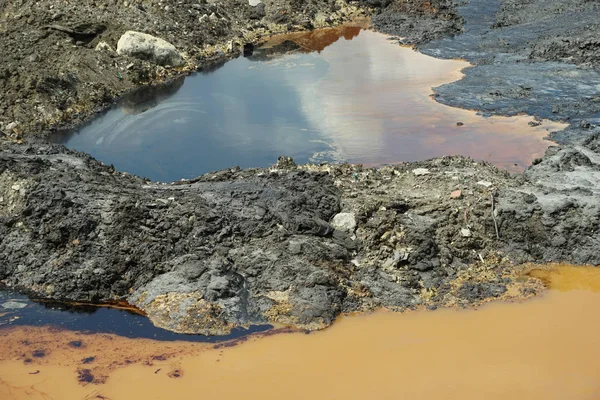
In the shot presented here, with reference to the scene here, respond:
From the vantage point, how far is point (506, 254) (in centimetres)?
945

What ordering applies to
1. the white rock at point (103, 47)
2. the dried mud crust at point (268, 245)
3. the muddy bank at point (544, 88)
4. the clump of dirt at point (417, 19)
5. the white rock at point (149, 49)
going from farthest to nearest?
1. the clump of dirt at point (417, 19)
2. the white rock at point (149, 49)
3. the white rock at point (103, 47)
4. the muddy bank at point (544, 88)
5. the dried mud crust at point (268, 245)

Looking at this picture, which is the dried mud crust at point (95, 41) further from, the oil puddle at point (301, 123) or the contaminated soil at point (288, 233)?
the contaminated soil at point (288, 233)

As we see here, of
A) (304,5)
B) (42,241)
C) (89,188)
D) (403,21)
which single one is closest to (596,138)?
(89,188)

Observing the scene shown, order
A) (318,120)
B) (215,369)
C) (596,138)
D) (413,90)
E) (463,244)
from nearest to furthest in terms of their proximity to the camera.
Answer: (215,369) < (463,244) < (596,138) < (318,120) < (413,90)

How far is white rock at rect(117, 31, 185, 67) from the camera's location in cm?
1817

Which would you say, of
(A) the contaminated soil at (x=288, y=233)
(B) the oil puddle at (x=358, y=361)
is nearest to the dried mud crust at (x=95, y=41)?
(A) the contaminated soil at (x=288, y=233)

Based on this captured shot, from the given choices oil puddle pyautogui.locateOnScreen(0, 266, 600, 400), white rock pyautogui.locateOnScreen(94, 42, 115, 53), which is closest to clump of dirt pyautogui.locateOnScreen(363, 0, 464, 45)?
white rock pyautogui.locateOnScreen(94, 42, 115, 53)

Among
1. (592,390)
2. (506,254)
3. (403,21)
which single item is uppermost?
(403,21)

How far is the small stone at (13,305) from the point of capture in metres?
8.94

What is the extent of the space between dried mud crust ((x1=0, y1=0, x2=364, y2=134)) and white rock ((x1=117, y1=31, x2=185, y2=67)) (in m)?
0.26

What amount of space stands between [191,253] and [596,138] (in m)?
8.63

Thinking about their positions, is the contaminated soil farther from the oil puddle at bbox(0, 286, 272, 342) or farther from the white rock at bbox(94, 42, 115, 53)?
the white rock at bbox(94, 42, 115, 53)

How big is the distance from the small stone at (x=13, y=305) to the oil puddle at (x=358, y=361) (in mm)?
522

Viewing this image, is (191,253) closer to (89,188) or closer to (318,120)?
(89,188)
